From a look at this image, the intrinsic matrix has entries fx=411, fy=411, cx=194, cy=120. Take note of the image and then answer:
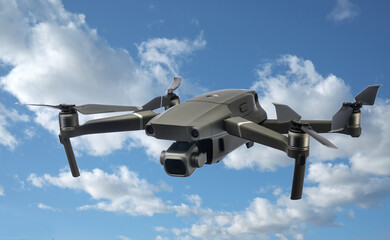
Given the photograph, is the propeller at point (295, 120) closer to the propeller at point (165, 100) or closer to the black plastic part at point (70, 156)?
the propeller at point (165, 100)

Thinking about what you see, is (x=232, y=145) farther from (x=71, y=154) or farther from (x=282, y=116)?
(x=71, y=154)

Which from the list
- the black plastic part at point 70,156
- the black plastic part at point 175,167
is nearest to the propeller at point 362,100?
the black plastic part at point 175,167

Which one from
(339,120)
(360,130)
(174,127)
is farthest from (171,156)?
(360,130)

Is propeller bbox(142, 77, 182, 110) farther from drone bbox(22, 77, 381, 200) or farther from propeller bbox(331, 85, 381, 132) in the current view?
propeller bbox(331, 85, 381, 132)

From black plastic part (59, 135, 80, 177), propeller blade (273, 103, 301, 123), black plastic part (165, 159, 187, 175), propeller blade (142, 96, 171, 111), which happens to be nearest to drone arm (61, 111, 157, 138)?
black plastic part (59, 135, 80, 177)

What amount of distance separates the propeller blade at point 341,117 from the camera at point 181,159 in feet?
6.78

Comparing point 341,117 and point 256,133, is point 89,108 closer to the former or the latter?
point 256,133

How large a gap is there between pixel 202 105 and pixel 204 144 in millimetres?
626

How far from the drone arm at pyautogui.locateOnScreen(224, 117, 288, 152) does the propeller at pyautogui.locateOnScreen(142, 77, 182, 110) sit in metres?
2.60

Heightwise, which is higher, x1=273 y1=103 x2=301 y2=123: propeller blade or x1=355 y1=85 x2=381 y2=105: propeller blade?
x1=355 y1=85 x2=381 y2=105: propeller blade

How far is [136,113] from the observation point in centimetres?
762

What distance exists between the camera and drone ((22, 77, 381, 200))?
5578 millimetres

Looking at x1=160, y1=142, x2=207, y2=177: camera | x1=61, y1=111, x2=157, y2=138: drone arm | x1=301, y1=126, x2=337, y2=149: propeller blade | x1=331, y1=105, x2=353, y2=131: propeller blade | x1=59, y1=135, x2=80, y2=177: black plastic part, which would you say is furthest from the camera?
x1=59, y1=135, x2=80, y2=177: black plastic part

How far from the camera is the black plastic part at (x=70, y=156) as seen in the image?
7773 mm
